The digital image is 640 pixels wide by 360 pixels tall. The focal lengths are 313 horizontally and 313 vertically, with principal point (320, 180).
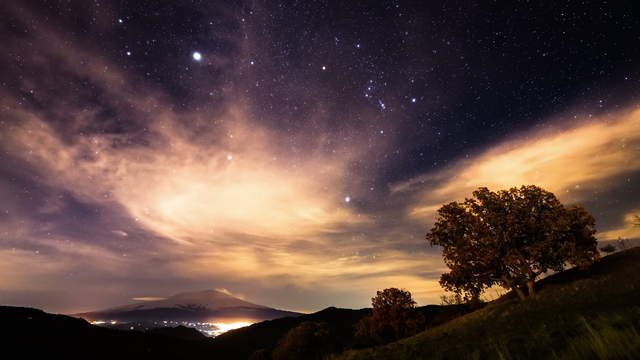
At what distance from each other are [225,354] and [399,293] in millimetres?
38507

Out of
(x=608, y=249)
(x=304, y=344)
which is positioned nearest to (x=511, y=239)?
(x=304, y=344)

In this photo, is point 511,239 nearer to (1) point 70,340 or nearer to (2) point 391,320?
(2) point 391,320

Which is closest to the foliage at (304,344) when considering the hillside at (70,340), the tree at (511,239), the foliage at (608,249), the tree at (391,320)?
the tree at (391,320)

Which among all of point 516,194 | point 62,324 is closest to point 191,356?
point 62,324

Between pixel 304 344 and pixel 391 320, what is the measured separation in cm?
1240

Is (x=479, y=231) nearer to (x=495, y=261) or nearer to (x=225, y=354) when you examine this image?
(x=495, y=261)

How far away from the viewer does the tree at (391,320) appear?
125ft

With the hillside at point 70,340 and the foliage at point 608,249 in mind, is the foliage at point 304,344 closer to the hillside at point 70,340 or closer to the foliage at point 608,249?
the hillside at point 70,340

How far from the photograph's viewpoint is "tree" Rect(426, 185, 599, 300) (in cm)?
3102

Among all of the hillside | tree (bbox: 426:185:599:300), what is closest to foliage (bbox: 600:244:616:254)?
tree (bbox: 426:185:599:300)

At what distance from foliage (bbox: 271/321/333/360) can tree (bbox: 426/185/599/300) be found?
14.3 m

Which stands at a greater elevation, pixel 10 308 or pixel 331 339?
pixel 10 308

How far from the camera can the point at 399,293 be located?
40.8 metres

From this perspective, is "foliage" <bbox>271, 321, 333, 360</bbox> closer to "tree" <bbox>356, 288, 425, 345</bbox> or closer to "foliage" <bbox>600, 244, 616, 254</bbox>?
"tree" <bbox>356, 288, 425, 345</bbox>
